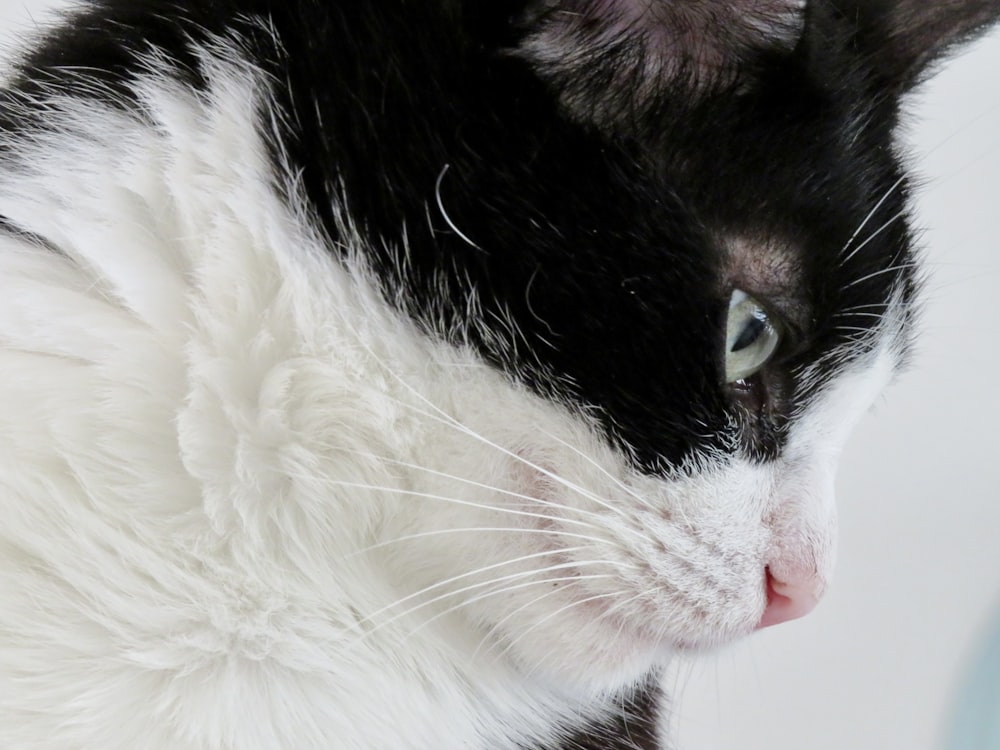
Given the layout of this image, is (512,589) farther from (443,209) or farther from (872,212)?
(872,212)

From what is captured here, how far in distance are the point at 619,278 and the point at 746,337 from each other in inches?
3.9

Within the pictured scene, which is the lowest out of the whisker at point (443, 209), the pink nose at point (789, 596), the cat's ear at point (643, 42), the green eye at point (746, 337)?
the pink nose at point (789, 596)

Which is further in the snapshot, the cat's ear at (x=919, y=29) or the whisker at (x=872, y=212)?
the cat's ear at (x=919, y=29)

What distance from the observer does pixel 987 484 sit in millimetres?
1199

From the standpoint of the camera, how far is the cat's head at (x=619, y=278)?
593 mm

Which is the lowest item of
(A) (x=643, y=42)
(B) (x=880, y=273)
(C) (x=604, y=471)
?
(C) (x=604, y=471)

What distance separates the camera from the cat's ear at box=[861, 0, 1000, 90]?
2.58ft

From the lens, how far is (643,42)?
2.00 feet

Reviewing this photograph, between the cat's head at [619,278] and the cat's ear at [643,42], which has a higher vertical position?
the cat's ear at [643,42]

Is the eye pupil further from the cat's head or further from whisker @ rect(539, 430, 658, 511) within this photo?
whisker @ rect(539, 430, 658, 511)

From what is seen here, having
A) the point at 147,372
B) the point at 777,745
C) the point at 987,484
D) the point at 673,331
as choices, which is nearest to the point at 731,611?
the point at 673,331

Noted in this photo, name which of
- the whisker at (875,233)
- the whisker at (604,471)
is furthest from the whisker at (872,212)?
the whisker at (604,471)

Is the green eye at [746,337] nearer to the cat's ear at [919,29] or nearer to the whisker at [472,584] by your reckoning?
the whisker at [472,584]

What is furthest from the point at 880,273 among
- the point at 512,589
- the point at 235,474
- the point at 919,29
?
the point at 235,474
